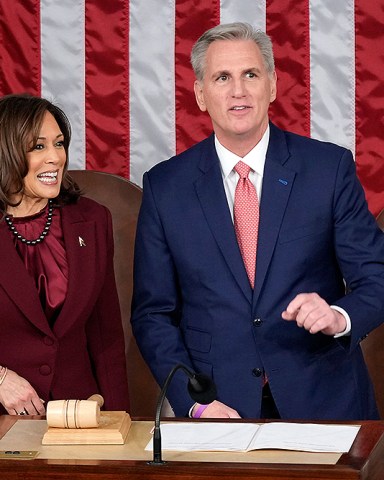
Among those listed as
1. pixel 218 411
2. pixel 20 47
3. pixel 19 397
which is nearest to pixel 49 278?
pixel 19 397

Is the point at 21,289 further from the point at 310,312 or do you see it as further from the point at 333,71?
the point at 333,71

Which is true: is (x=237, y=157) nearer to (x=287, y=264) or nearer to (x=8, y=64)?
(x=287, y=264)

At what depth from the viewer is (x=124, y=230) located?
4.25 meters

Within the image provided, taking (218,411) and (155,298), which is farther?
(155,298)

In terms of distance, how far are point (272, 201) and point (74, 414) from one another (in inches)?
40.5

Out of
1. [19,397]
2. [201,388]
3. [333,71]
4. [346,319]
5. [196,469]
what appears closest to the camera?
[196,469]

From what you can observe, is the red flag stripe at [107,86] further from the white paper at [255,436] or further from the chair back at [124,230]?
the white paper at [255,436]

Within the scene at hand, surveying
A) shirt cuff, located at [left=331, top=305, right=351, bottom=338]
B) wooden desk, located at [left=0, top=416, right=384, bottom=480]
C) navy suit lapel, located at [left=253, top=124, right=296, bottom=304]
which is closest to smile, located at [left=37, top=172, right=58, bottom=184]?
navy suit lapel, located at [left=253, top=124, right=296, bottom=304]

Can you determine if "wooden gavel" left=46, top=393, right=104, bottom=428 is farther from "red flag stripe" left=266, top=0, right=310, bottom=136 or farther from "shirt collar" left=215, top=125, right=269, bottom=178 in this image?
"red flag stripe" left=266, top=0, right=310, bottom=136

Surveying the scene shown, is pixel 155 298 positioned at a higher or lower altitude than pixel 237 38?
lower

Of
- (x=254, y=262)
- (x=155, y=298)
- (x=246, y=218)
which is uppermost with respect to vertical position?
(x=246, y=218)

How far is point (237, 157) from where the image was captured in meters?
3.45

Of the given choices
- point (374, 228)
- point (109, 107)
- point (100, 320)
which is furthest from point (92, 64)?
point (374, 228)

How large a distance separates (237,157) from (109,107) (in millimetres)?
1050
